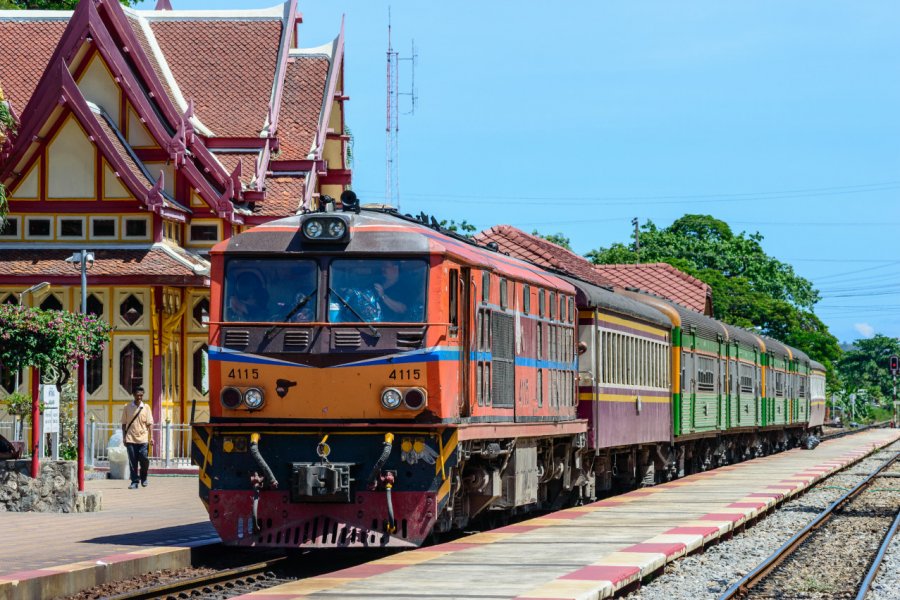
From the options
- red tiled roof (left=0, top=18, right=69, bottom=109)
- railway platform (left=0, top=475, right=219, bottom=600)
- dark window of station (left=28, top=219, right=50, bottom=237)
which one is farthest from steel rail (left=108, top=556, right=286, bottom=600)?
red tiled roof (left=0, top=18, right=69, bottom=109)

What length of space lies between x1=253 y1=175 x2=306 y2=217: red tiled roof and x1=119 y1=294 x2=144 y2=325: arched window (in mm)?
4371

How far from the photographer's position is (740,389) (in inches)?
1601

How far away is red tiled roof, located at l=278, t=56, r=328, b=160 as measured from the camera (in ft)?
134

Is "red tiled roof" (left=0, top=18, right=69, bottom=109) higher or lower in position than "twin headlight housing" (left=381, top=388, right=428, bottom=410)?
higher

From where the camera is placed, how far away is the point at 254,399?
50.3 ft

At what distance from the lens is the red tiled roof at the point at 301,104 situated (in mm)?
40781

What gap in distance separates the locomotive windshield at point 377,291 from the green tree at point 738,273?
2839 inches

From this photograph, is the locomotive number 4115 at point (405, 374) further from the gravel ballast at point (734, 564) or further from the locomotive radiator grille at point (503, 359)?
the gravel ballast at point (734, 564)

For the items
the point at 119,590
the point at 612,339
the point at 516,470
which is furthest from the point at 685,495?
the point at 119,590

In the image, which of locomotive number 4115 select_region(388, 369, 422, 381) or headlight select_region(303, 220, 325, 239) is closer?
locomotive number 4115 select_region(388, 369, 422, 381)

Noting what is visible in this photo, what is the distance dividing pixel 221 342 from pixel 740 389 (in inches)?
1066

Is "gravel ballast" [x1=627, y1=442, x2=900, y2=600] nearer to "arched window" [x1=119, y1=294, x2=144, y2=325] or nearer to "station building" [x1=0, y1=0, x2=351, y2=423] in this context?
"station building" [x1=0, y1=0, x2=351, y2=423]

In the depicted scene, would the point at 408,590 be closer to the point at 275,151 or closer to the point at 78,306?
the point at 78,306

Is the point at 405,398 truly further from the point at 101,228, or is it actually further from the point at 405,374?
the point at 101,228
